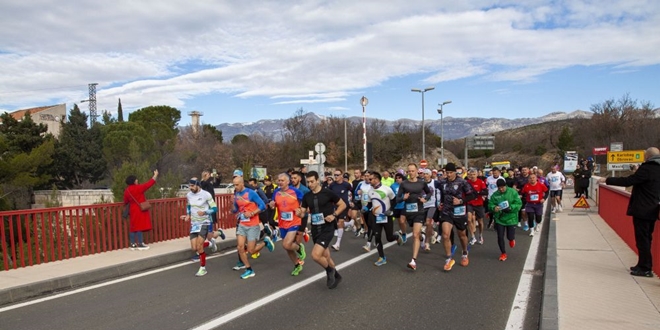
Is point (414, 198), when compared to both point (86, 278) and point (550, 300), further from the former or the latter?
point (86, 278)

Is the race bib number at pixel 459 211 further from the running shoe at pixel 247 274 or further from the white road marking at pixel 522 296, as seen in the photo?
the running shoe at pixel 247 274

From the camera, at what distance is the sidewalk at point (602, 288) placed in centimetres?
522

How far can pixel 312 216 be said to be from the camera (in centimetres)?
750

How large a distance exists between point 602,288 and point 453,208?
2.62m

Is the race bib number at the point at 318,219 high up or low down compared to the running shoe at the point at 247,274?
up

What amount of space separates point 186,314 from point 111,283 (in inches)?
101

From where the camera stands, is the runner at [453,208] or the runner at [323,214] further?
the runner at [453,208]

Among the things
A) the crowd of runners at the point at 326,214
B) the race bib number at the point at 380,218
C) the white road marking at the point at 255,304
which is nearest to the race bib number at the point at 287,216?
the crowd of runners at the point at 326,214

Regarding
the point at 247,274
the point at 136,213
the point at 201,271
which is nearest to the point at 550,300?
the point at 247,274

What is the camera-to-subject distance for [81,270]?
812cm

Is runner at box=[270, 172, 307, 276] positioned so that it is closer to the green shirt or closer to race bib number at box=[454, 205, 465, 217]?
race bib number at box=[454, 205, 465, 217]

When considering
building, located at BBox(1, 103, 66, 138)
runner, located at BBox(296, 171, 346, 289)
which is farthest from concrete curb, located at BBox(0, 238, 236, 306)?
building, located at BBox(1, 103, 66, 138)

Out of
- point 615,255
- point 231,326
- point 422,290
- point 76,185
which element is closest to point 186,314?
point 231,326

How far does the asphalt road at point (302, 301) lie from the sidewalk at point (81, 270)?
0.54 meters
